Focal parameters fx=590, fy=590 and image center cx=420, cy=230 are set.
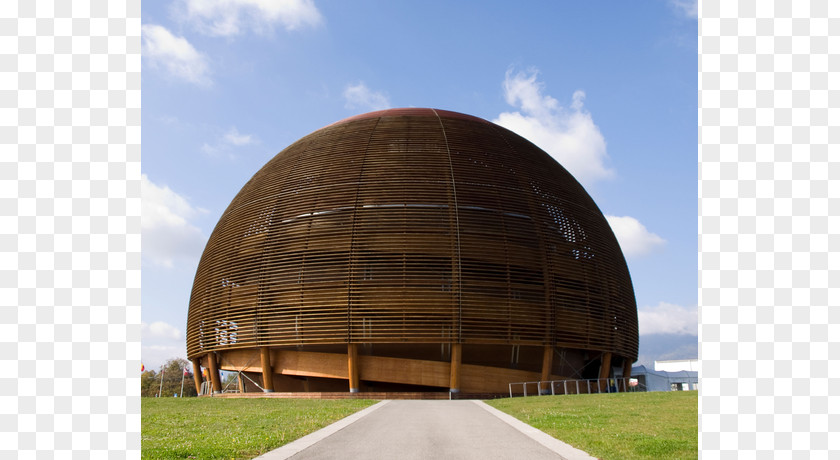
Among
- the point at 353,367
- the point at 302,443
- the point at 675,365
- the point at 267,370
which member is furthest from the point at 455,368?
the point at 675,365

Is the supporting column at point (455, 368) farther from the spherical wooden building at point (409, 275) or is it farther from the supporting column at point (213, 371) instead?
the supporting column at point (213, 371)

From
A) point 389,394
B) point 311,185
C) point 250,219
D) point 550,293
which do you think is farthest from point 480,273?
point 250,219

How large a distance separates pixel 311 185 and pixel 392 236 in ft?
16.4

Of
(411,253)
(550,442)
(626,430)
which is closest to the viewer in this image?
(550,442)

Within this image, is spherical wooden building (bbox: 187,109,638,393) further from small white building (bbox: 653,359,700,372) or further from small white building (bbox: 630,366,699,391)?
small white building (bbox: 653,359,700,372)

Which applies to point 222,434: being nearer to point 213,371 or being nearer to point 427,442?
point 427,442

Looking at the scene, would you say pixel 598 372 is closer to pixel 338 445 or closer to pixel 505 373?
pixel 505 373

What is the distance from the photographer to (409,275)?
22844 millimetres

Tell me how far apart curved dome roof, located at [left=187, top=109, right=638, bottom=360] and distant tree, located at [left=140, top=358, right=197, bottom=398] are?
1660 inches

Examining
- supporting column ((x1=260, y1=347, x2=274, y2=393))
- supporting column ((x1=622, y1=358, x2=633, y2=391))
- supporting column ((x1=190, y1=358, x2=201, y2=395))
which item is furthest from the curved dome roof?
supporting column ((x1=190, y1=358, x2=201, y2=395))

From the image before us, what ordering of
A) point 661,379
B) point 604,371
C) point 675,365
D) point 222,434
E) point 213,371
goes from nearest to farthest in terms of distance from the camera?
point 222,434
point 604,371
point 213,371
point 661,379
point 675,365

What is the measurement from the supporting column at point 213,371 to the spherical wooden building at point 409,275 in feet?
0.35

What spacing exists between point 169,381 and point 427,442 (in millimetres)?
67692

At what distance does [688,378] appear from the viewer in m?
44.1
